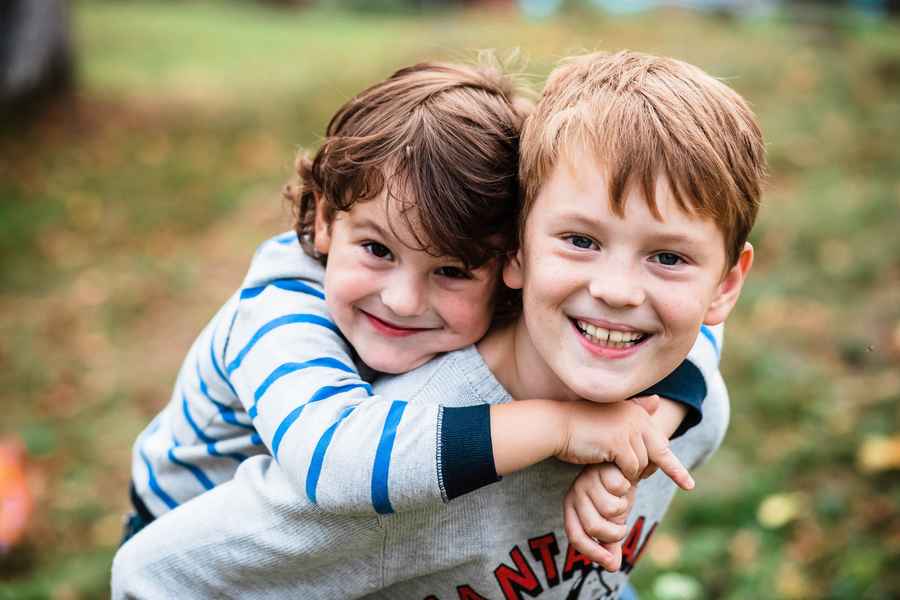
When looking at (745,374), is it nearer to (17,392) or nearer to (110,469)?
(110,469)

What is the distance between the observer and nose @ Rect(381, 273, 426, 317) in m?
1.83

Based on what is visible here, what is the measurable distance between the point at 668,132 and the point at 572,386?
0.47 m

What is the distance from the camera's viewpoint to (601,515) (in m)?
1.65

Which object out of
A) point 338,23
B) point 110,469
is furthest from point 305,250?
point 338,23

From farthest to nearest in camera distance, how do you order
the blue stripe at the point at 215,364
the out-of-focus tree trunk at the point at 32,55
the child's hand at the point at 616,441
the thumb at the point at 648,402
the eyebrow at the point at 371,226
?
the out-of-focus tree trunk at the point at 32,55 < the blue stripe at the point at 215,364 < the eyebrow at the point at 371,226 < the thumb at the point at 648,402 < the child's hand at the point at 616,441

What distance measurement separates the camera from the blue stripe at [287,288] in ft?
6.33

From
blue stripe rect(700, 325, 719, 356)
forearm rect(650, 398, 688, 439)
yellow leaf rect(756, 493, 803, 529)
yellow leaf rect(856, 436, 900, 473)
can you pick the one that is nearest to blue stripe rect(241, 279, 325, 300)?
forearm rect(650, 398, 688, 439)

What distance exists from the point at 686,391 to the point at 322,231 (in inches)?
33.8

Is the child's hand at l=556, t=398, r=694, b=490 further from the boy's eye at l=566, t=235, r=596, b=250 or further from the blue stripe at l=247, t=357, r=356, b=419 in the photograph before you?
the blue stripe at l=247, t=357, r=356, b=419

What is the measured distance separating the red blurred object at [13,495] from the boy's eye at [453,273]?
3255mm

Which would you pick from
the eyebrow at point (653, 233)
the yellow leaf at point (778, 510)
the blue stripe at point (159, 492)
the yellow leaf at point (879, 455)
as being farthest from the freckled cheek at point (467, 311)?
the yellow leaf at point (879, 455)

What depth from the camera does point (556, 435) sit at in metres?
1.61

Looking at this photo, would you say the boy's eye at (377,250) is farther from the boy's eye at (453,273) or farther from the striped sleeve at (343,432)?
the striped sleeve at (343,432)

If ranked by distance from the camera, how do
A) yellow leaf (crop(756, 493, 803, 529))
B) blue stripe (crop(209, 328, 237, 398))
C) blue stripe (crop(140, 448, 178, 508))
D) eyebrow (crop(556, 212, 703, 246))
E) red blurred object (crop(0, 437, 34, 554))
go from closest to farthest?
eyebrow (crop(556, 212, 703, 246)) < blue stripe (crop(209, 328, 237, 398)) < blue stripe (crop(140, 448, 178, 508)) < yellow leaf (crop(756, 493, 803, 529)) < red blurred object (crop(0, 437, 34, 554))
